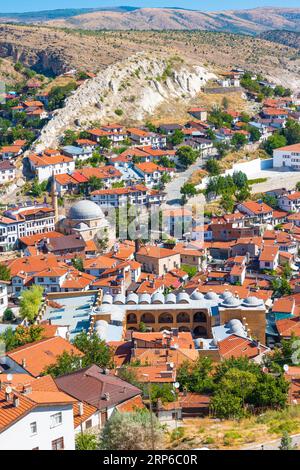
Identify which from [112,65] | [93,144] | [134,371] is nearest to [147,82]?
[112,65]

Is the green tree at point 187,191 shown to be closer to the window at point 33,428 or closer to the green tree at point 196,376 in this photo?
the green tree at point 196,376

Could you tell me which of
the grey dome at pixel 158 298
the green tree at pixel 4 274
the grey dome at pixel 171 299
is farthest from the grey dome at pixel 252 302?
the green tree at pixel 4 274

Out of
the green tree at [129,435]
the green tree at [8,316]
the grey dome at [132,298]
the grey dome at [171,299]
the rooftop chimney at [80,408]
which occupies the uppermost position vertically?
the green tree at [129,435]

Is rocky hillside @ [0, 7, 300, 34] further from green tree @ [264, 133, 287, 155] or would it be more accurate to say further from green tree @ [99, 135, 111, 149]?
green tree @ [99, 135, 111, 149]

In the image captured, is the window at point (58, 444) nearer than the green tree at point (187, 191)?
Yes

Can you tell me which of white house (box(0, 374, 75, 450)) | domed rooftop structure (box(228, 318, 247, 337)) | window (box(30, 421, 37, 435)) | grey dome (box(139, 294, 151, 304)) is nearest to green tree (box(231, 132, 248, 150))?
grey dome (box(139, 294, 151, 304))
